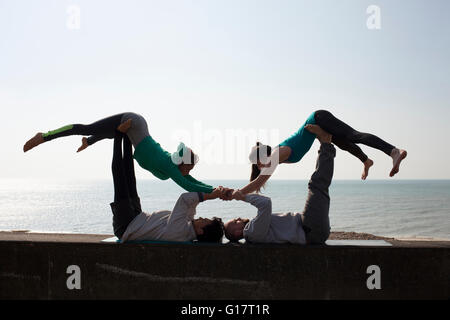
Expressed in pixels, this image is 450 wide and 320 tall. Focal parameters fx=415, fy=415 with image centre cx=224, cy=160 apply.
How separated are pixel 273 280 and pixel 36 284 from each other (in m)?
2.19

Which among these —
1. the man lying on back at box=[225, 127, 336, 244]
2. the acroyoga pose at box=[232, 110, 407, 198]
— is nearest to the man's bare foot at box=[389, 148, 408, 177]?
the acroyoga pose at box=[232, 110, 407, 198]

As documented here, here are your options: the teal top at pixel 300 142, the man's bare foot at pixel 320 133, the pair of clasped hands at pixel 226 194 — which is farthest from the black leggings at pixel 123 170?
the man's bare foot at pixel 320 133

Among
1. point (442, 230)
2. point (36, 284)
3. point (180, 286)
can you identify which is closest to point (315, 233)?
point (180, 286)

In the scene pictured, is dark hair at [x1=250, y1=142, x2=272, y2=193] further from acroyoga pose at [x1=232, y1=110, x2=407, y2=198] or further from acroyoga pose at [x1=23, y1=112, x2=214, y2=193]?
acroyoga pose at [x1=23, y1=112, x2=214, y2=193]

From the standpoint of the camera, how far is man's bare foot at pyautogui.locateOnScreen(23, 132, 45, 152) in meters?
4.16

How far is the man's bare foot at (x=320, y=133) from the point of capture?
404 cm

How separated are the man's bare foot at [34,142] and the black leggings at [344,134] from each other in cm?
276

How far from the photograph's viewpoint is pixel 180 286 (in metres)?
3.70

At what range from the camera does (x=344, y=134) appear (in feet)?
13.0

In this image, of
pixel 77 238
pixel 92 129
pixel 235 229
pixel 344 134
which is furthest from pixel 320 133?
pixel 77 238

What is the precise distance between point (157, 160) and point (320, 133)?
5.34ft

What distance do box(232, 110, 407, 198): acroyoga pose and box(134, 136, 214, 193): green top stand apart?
61 centimetres
